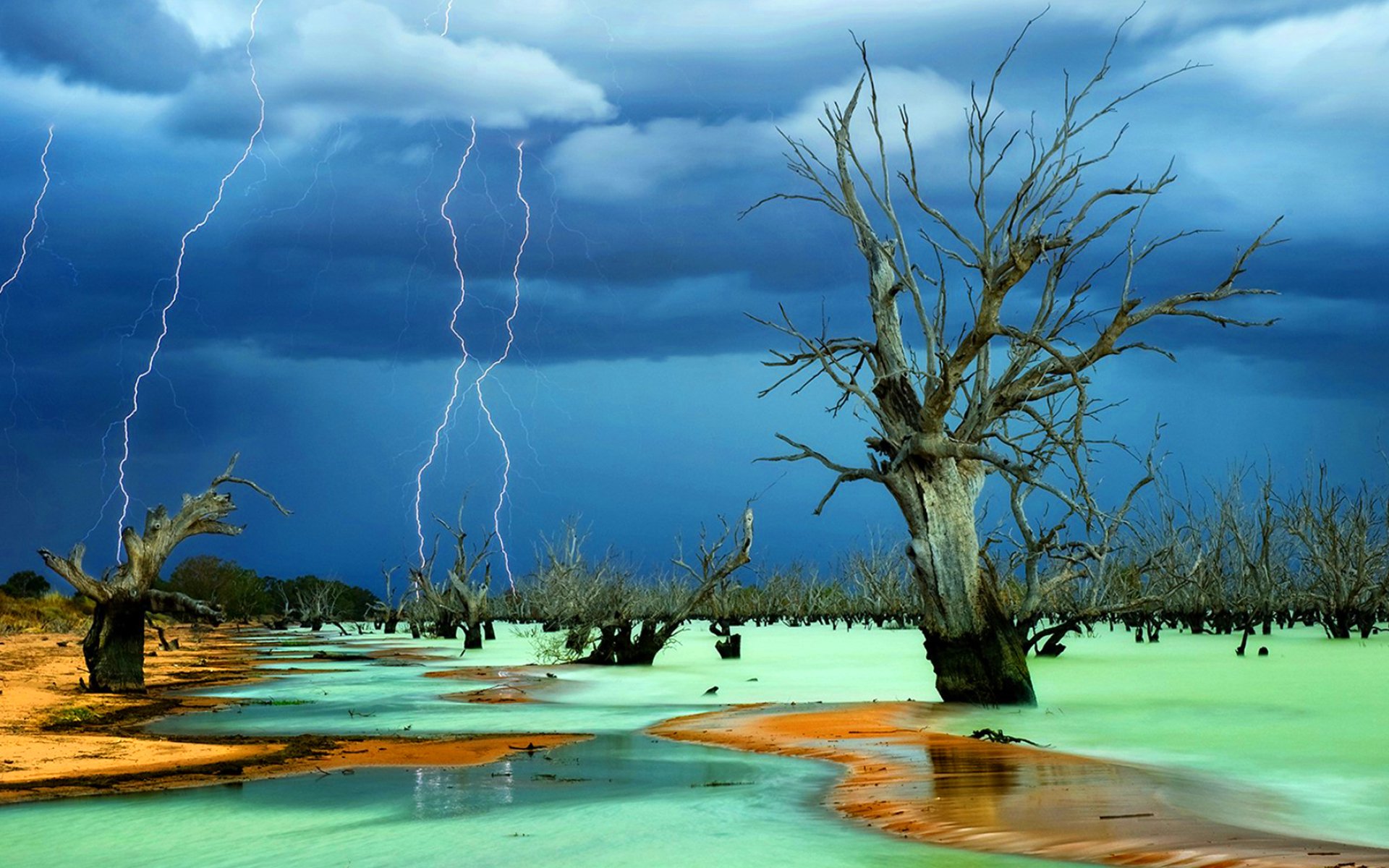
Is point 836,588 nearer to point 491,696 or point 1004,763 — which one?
point 491,696

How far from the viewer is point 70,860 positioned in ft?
24.7

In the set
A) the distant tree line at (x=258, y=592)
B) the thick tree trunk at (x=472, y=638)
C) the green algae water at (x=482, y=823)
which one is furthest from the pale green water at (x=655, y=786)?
the distant tree line at (x=258, y=592)

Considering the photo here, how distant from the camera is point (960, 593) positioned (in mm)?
15438

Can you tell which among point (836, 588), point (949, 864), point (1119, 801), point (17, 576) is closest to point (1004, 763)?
point (1119, 801)

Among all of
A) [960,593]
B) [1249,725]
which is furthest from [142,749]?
[1249,725]

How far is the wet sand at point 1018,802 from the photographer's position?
680 centimetres

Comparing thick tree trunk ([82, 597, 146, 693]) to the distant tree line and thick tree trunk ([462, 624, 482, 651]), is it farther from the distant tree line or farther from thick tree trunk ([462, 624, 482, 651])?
the distant tree line

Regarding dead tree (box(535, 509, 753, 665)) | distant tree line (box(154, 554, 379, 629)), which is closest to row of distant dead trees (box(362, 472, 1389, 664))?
dead tree (box(535, 509, 753, 665))

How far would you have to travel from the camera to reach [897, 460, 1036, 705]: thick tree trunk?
610 inches

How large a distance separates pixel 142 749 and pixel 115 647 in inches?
341

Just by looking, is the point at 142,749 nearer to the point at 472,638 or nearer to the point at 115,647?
the point at 115,647

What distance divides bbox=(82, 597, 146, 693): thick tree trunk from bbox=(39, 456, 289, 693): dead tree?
1 centimetres

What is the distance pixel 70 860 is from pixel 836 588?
65.5 meters

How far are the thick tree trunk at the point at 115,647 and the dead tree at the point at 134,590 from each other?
0.01 m
